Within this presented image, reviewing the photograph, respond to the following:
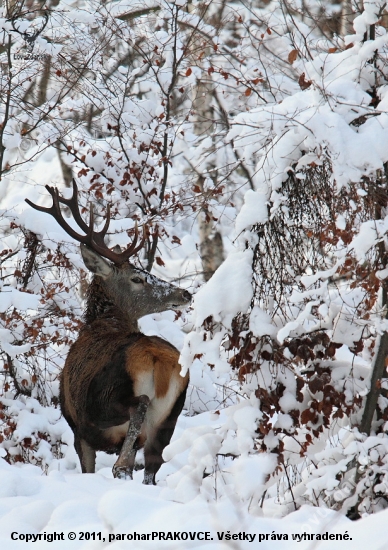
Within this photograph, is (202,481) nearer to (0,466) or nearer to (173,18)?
(0,466)

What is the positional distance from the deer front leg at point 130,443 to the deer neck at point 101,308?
1.66 m

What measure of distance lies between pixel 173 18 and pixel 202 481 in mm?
6873

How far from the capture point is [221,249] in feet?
41.6

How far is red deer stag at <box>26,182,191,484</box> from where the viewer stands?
578 cm

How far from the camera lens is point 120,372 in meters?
5.89

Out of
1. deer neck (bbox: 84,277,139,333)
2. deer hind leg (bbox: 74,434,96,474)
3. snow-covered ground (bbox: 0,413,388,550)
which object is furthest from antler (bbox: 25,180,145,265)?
snow-covered ground (bbox: 0,413,388,550)

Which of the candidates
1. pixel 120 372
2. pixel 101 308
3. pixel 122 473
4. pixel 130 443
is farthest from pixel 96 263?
pixel 122 473

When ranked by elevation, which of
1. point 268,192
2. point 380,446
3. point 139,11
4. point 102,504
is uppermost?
point 139,11

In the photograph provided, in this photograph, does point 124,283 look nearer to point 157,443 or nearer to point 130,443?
point 157,443

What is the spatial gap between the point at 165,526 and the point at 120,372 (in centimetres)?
279

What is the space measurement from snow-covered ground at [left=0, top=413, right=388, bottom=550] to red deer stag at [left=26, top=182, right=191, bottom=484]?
6.02ft

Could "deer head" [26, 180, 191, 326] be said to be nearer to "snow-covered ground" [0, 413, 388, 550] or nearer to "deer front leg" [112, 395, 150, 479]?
"deer front leg" [112, 395, 150, 479]

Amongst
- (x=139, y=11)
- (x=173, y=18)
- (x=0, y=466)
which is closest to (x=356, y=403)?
(x=0, y=466)

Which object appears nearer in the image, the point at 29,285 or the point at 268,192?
the point at 268,192
